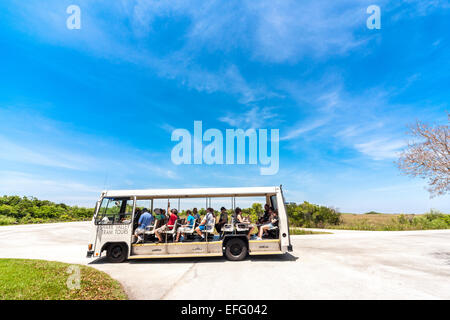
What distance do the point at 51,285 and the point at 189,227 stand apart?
448 cm

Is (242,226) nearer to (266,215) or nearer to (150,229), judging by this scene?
(266,215)

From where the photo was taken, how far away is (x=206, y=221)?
906cm

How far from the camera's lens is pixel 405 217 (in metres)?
25.0

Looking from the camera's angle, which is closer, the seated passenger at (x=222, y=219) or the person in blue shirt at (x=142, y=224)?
the person in blue shirt at (x=142, y=224)

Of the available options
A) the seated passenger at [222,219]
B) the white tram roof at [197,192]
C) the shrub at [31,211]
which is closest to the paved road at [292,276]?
the seated passenger at [222,219]

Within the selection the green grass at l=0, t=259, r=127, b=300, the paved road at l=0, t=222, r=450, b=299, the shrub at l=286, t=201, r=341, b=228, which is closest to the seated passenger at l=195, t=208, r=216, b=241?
the paved road at l=0, t=222, r=450, b=299

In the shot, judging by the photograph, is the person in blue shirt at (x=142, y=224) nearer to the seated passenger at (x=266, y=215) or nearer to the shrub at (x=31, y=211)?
the seated passenger at (x=266, y=215)

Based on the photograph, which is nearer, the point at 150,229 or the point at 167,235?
the point at 167,235

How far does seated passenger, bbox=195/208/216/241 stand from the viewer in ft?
29.4

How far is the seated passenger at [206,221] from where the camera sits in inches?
353

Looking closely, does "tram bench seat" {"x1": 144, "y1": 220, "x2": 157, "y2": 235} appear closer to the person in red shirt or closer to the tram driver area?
the tram driver area

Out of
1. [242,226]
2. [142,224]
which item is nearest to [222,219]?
[242,226]
